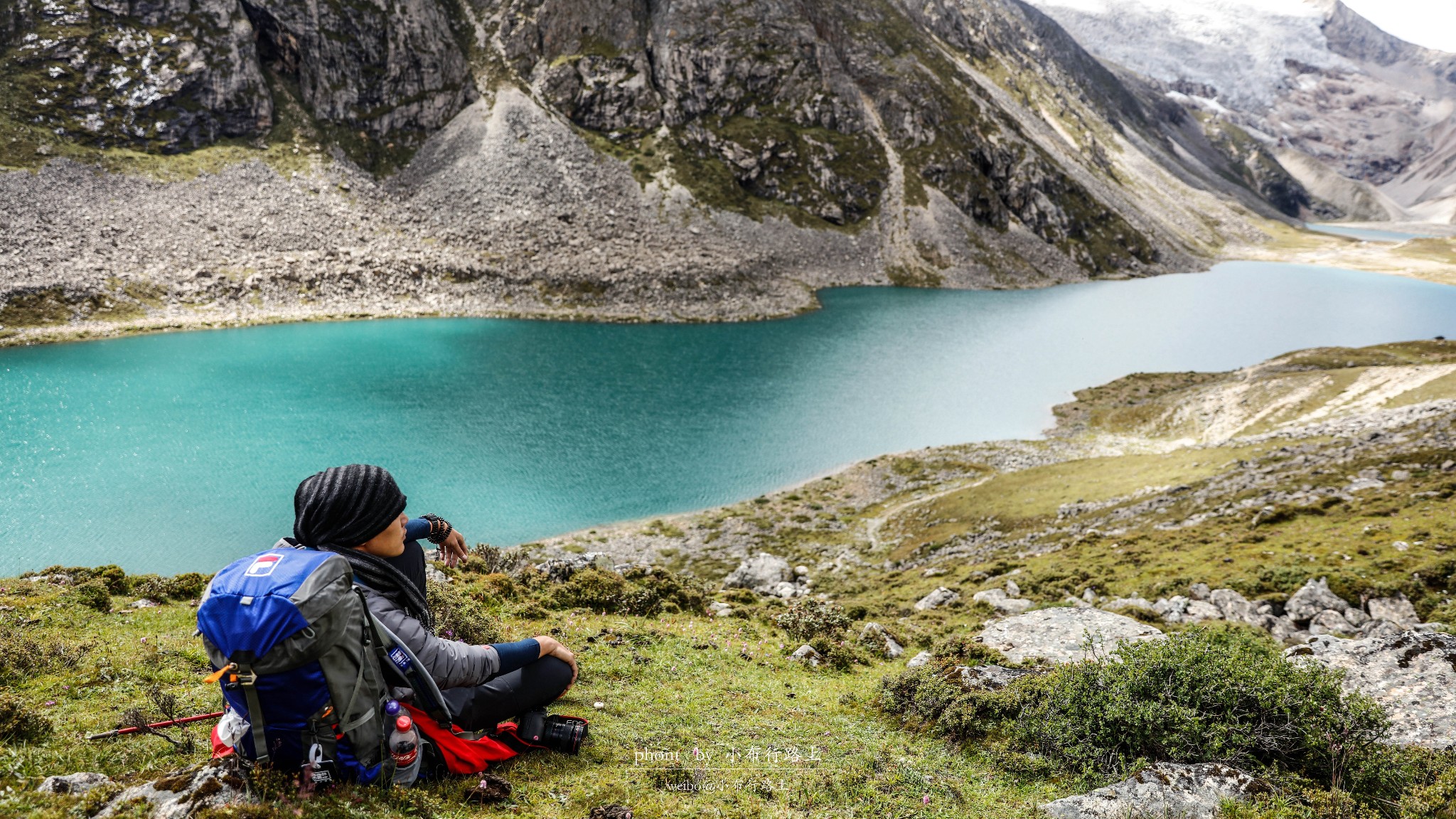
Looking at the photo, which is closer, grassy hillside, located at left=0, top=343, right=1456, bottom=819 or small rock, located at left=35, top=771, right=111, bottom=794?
small rock, located at left=35, top=771, right=111, bottom=794

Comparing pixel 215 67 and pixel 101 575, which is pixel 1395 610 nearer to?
pixel 101 575

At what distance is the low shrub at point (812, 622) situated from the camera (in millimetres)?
16172

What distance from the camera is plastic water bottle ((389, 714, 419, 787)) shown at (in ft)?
18.1

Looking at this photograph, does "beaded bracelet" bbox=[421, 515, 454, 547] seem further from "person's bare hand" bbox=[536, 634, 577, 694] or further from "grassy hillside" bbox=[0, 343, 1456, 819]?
"grassy hillside" bbox=[0, 343, 1456, 819]

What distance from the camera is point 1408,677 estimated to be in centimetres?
1101

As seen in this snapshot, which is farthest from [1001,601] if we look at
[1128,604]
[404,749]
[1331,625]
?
[404,749]

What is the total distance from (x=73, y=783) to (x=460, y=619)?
669 cm

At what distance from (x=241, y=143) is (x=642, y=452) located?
83.0 metres

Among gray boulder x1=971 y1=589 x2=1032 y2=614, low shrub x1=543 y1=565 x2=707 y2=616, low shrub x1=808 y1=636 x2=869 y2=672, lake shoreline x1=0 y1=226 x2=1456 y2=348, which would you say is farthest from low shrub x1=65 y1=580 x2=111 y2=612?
lake shoreline x1=0 y1=226 x2=1456 y2=348

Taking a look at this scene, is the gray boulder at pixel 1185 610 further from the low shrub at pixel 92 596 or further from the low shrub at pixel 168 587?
the low shrub at pixel 92 596

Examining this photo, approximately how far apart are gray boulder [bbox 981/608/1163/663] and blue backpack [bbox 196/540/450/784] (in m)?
12.9

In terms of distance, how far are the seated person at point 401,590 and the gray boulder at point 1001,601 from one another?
16290 mm

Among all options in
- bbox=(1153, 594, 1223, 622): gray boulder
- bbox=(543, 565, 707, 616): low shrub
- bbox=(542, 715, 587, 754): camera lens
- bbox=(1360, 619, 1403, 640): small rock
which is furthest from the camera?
bbox=(1153, 594, 1223, 622): gray boulder

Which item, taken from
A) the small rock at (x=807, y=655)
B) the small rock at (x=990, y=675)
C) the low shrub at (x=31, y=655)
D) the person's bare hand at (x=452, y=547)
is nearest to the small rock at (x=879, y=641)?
the small rock at (x=807, y=655)
